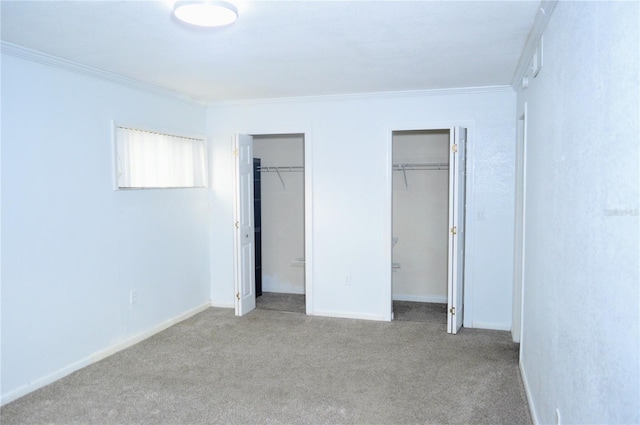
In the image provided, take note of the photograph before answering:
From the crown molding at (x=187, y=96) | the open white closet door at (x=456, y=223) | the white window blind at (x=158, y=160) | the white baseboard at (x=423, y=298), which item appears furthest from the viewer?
the white baseboard at (x=423, y=298)

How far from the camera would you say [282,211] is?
629cm

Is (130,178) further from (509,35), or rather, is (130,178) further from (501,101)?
(501,101)

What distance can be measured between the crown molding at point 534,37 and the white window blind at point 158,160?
3295 mm

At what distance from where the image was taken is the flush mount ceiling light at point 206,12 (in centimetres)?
234

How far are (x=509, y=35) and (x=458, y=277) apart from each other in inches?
91.0

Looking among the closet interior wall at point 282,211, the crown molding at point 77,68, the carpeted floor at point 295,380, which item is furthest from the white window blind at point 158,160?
the carpeted floor at point 295,380

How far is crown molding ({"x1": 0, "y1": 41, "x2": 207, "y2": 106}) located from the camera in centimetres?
311

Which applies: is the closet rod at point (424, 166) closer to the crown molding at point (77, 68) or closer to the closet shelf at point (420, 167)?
the closet shelf at point (420, 167)

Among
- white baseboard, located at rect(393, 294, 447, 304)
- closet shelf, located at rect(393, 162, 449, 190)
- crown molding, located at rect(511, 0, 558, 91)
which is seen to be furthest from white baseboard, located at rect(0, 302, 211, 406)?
crown molding, located at rect(511, 0, 558, 91)

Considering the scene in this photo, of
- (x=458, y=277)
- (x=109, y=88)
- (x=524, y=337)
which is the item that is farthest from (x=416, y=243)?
(x=109, y=88)

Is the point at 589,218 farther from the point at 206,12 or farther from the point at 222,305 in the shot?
the point at 222,305

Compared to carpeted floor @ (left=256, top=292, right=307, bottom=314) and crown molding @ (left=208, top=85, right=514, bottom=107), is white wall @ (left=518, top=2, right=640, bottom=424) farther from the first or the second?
carpeted floor @ (left=256, top=292, right=307, bottom=314)

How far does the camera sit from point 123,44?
3129mm

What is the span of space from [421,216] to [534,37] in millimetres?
3113
